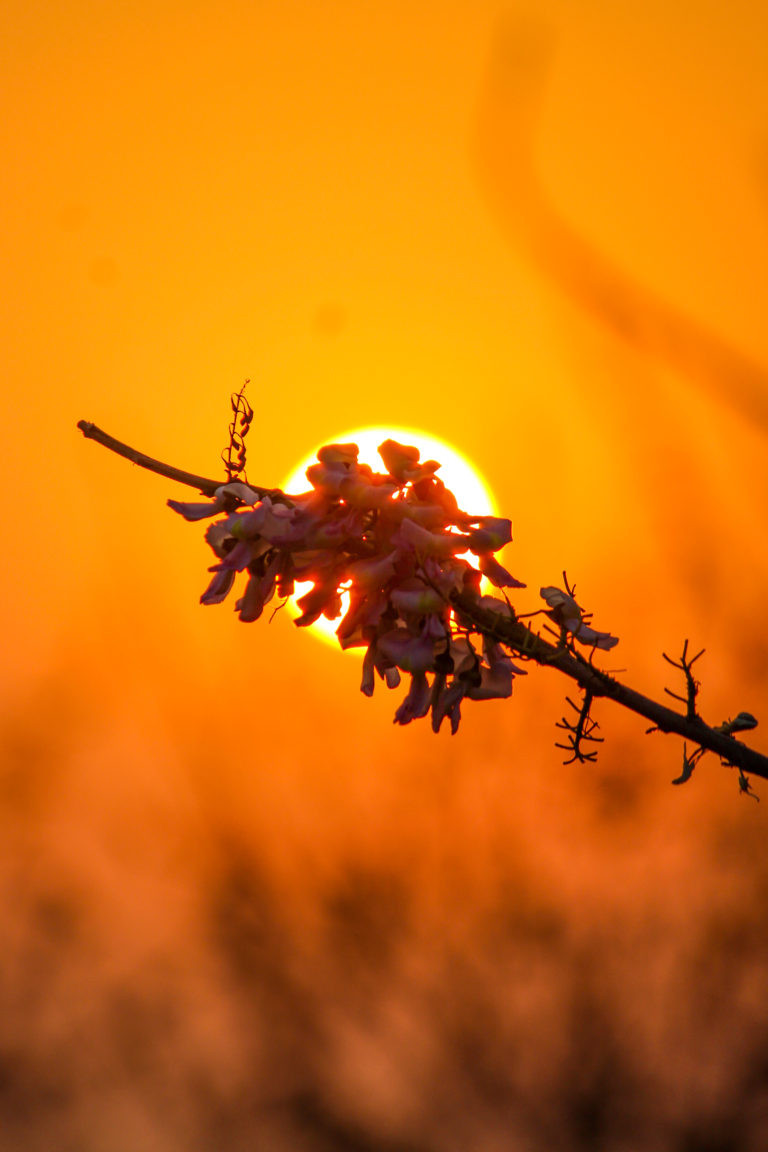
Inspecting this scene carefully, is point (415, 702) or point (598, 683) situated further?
point (415, 702)

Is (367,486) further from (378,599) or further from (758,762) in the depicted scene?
(758,762)

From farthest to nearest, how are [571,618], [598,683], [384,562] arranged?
1. [571,618]
2. [384,562]
3. [598,683]

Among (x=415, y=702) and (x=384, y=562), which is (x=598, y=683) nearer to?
(x=415, y=702)

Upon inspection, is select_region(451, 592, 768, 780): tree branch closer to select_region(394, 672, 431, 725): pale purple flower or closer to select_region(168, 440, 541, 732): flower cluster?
select_region(168, 440, 541, 732): flower cluster

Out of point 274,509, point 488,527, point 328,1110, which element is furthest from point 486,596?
point 328,1110

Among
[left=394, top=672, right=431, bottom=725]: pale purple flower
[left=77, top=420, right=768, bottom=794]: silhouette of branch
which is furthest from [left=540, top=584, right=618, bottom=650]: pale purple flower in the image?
[left=394, top=672, right=431, bottom=725]: pale purple flower

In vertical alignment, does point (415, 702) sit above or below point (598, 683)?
below

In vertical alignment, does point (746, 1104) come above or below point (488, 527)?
above

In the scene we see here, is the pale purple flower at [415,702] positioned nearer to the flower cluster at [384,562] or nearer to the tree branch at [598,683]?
the flower cluster at [384,562]

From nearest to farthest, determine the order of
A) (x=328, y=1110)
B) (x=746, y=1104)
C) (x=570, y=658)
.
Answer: (x=570, y=658)
(x=746, y=1104)
(x=328, y=1110)

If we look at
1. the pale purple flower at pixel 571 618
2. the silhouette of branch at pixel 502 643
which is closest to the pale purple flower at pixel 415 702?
the silhouette of branch at pixel 502 643
